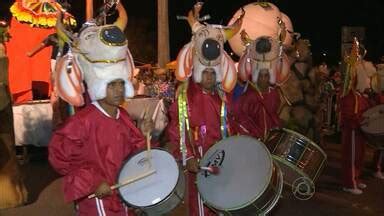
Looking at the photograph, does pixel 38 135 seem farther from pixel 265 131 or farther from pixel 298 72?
pixel 265 131

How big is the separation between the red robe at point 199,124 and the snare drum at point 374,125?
12.5 ft

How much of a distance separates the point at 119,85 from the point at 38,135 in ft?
21.8

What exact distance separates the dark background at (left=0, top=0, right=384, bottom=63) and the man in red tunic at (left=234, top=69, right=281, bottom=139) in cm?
1995

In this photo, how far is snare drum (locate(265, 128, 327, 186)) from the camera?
490 cm

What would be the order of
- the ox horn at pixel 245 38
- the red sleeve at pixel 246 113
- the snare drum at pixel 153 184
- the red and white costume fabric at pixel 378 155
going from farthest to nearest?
1. the red and white costume fabric at pixel 378 155
2. the ox horn at pixel 245 38
3. the red sleeve at pixel 246 113
4. the snare drum at pixel 153 184

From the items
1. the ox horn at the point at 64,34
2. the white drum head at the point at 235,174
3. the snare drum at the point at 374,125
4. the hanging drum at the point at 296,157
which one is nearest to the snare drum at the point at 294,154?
the hanging drum at the point at 296,157

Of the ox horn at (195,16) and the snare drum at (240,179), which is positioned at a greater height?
the ox horn at (195,16)

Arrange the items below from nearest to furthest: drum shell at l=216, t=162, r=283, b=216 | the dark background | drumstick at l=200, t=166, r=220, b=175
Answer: drum shell at l=216, t=162, r=283, b=216
drumstick at l=200, t=166, r=220, b=175
the dark background

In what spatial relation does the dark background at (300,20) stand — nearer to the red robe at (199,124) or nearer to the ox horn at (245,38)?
the ox horn at (245,38)

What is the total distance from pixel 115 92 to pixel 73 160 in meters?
0.52

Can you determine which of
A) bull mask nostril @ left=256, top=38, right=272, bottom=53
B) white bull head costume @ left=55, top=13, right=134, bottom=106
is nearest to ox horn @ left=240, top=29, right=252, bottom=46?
bull mask nostril @ left=256, top=38, right=272, bottom=53

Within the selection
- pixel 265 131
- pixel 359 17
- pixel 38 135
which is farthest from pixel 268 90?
pixel 359 17

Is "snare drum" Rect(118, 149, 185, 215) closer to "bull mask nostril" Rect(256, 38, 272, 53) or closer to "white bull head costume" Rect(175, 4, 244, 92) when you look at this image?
"white bull head costume" Rect(175, 4, 244, 92)

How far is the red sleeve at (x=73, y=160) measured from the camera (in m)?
3.62
